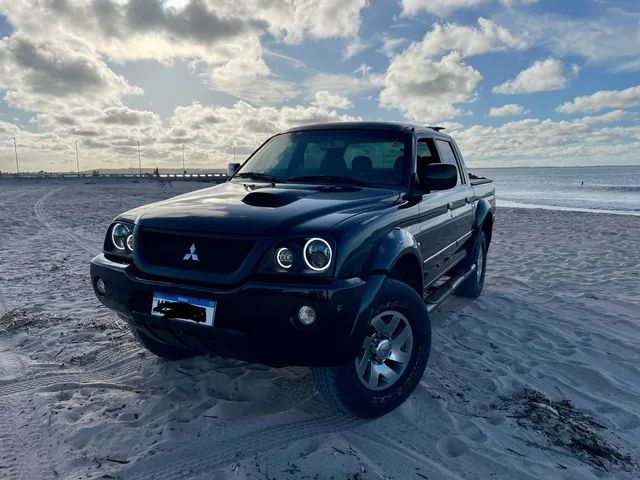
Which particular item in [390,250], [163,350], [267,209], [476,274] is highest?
[267,209]

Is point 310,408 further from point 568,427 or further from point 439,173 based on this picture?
point 439,173

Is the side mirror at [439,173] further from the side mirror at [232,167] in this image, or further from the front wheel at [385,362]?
the side mirror at [232,167]

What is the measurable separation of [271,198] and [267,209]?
24cm

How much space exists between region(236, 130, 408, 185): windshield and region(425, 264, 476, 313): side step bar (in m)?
1.03

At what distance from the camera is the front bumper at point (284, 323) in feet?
7.64

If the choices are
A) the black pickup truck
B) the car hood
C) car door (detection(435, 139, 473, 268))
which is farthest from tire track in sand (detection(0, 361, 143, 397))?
car door (detection(435, 139, 473, 268))

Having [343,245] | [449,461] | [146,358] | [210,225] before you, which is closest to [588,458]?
[449,461]

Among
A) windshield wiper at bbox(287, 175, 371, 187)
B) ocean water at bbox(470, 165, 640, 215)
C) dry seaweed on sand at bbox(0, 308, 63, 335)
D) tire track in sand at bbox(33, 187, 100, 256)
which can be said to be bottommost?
ocean water at bbox(470, 165, 640, 215)

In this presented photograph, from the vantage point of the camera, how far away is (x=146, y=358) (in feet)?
12.2

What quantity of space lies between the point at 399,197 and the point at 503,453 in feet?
5.71

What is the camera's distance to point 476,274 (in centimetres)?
557

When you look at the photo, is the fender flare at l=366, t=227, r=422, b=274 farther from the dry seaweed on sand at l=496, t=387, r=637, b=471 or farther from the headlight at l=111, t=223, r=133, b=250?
the headlight at l=111, t=223, r=133, b=250

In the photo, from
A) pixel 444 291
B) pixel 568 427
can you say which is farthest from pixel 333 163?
pixel 568 427

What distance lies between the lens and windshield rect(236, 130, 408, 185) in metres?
3.65
